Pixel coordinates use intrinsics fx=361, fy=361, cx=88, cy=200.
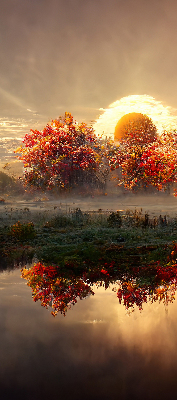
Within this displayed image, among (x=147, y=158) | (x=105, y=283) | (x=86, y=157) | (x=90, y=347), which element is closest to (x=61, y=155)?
A: (x=86, y=157)

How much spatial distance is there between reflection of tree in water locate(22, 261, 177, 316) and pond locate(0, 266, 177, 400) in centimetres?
8

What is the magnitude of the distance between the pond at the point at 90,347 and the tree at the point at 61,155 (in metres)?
20.6

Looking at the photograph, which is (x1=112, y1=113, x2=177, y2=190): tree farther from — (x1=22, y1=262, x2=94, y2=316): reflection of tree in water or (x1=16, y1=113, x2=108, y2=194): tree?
(x1=22, y1=262, x2=94, y2=316): reflection of tree in water

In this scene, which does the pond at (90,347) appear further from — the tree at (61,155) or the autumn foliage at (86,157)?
the tree at (61,155)

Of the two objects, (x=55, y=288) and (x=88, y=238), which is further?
(x=88, y=238)

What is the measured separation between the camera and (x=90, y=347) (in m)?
5.32

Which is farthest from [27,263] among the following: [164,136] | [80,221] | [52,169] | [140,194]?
[140,194]

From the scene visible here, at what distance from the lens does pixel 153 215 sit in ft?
76.9

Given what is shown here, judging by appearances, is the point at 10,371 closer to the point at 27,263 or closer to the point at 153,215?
the point at 27,263

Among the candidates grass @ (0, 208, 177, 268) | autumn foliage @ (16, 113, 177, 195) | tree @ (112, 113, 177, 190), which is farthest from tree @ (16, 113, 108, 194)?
grass @ (0, 208, 177, 268)

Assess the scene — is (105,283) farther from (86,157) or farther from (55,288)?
(86,157)

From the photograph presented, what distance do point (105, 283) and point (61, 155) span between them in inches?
783

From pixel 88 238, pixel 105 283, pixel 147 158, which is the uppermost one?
pixel 147 158

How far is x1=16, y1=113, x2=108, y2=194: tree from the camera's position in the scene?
28156 millimetres
